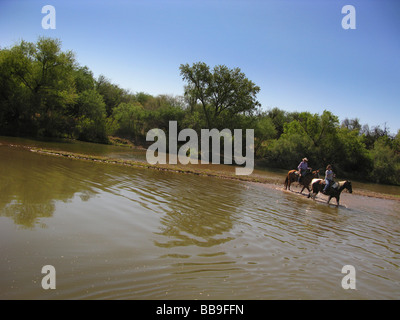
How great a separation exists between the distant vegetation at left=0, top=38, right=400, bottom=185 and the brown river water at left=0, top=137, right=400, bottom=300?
116 feet

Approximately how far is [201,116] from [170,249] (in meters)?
42.4

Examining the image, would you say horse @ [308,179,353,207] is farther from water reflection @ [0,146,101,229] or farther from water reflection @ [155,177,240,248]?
water reflection @ [0,146,101,229]

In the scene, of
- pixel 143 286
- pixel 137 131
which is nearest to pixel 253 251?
pixel 143 286

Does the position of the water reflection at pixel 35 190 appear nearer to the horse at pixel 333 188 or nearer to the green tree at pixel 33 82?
the horse at pixel 333 188

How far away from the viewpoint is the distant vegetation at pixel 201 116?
1519 inches

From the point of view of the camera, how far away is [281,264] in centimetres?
560

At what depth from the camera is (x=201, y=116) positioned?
46.8 metres

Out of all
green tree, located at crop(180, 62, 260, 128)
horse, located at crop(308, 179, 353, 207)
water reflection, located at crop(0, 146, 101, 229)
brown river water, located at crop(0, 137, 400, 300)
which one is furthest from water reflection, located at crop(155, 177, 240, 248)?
green tree, located at crop(180, 62, 260, 128)

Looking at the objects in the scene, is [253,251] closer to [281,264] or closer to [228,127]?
[281,264]

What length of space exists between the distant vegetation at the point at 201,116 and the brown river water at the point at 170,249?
116 ft

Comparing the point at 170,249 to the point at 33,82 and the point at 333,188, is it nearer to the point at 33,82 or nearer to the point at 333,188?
the point at 333,188

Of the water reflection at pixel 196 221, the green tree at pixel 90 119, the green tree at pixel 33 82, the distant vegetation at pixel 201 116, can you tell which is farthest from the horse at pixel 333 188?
the green tree at pixel 90 119

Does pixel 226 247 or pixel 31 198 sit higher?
pixel 31 198
